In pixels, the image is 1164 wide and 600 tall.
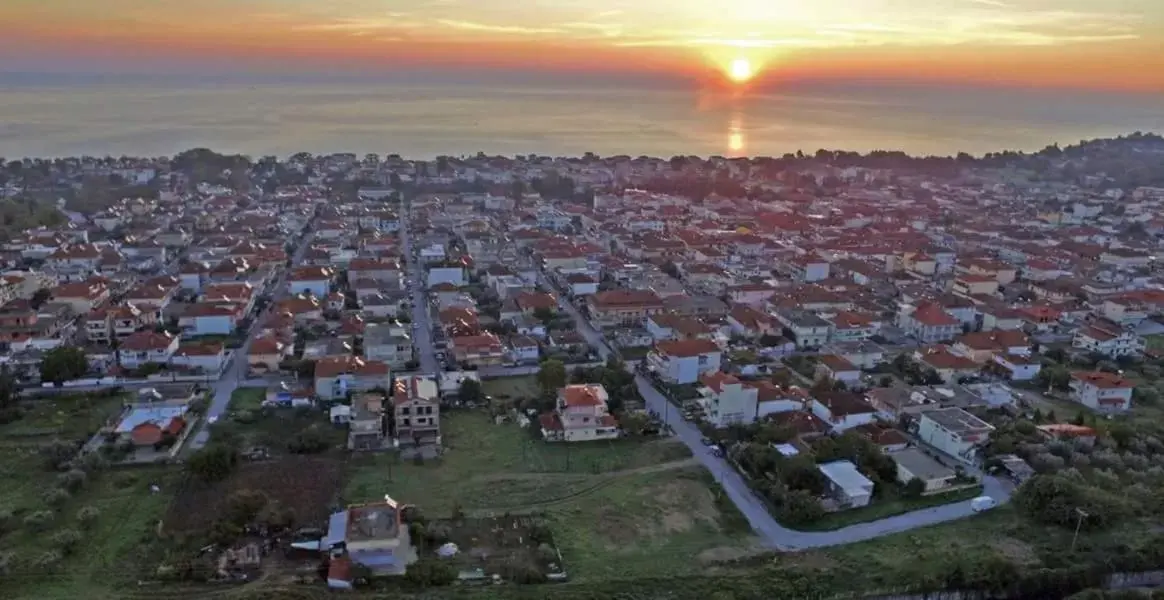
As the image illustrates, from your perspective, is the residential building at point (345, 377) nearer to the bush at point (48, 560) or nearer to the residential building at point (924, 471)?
the bush at point (48, 560)

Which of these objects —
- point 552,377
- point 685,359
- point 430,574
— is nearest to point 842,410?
point 685,359

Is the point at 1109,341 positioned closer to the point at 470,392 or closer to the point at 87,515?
the point at 470,392

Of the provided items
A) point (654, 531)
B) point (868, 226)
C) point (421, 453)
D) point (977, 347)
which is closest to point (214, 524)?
point (421, 453)

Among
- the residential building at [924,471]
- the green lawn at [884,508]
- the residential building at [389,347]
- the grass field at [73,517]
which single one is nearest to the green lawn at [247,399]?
the grass field at [73,517]

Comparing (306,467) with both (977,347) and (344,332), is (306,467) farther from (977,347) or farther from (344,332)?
(977,347)

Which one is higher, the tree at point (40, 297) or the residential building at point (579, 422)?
the residential building at point (579, 422)

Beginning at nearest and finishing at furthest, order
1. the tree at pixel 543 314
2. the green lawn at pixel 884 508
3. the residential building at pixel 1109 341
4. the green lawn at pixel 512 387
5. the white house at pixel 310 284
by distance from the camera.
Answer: the green lawn at pixel 884 508 → the green lawn at pixel 512 387 → the residential building at pixel 1109 341 → the tree at pixel 543 314 → the white house at pixel 310 284

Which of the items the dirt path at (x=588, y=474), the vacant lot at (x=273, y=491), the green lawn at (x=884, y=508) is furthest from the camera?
the dirt path at (x=588, y=474)

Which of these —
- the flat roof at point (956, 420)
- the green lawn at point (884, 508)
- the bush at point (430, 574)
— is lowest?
the green lawn at point (884, 508)
